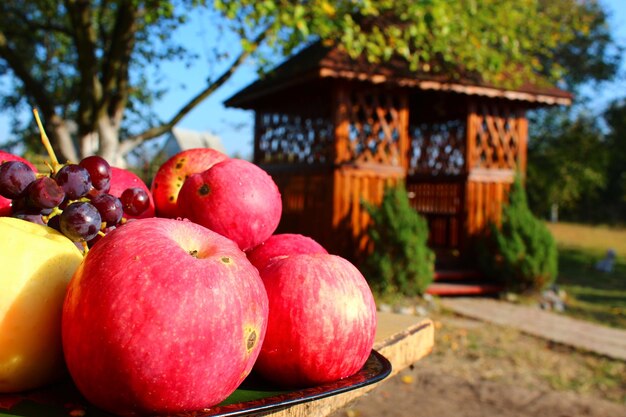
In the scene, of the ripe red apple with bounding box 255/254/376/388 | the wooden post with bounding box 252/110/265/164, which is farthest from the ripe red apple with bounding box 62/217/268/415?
the wooden post with bounding box 252/110/265/164

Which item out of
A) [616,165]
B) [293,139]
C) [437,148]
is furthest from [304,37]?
[616,165]

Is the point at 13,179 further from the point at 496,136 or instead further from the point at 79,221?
the point at 496,136

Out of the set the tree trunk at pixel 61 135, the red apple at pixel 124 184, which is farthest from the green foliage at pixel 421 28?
the red apple at pixel 124 184

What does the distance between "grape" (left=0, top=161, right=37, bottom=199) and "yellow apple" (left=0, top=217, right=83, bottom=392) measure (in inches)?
5.1

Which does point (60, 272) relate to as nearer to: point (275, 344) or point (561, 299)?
point (275, 344)

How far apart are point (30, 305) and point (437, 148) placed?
12530 mm

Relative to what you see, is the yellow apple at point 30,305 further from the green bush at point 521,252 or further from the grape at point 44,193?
the green bush at point 521,252

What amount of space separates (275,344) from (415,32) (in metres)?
7.39

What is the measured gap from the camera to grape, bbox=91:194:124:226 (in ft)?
4.30

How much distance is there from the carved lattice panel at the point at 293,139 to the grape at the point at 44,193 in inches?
331

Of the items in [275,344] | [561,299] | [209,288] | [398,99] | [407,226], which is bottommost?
[561,299]

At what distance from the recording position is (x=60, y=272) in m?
1.08

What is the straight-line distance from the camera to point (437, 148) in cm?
1295

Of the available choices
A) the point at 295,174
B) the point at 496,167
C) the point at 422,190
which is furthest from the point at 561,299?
the point at 295,174
